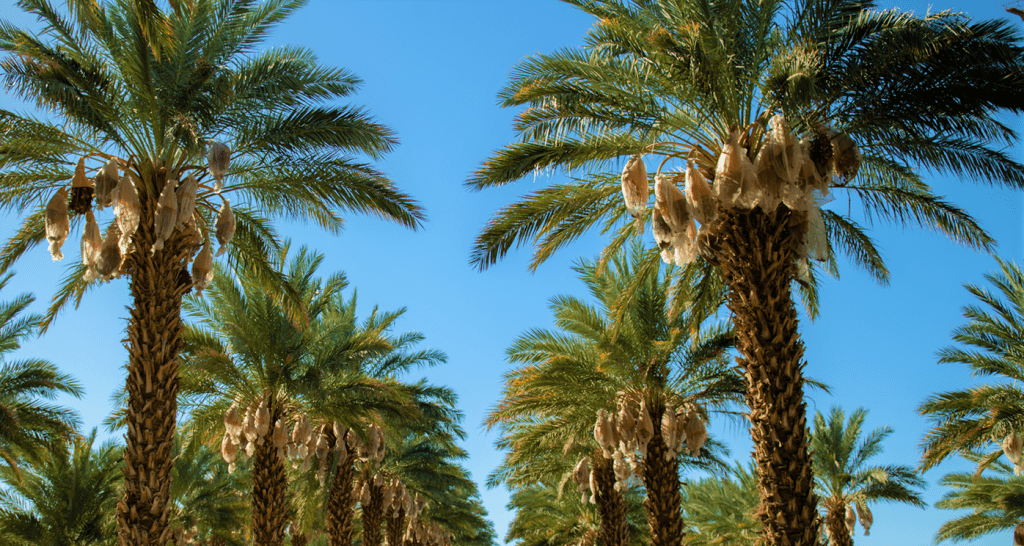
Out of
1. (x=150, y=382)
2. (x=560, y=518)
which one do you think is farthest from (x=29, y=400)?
(x=560, y=518)

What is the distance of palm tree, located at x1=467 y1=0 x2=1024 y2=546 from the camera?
7.69 metres

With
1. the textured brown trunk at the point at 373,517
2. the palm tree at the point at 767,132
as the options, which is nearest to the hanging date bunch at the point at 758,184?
the palm tree at the point at 767,132

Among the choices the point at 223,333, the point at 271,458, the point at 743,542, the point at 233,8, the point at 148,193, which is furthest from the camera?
the point at 743,542

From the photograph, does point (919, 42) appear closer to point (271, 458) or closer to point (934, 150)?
point (934, 150)

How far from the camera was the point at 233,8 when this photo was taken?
988 cm

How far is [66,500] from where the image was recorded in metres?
19.3

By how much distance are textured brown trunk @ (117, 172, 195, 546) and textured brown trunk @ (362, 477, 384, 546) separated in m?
13.2

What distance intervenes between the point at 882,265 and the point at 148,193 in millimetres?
10439

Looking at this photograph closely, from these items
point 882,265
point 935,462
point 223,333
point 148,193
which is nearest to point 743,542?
point 935,462

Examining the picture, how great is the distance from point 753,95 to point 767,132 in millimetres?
1422

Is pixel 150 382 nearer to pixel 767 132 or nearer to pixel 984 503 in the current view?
pixel 767 132

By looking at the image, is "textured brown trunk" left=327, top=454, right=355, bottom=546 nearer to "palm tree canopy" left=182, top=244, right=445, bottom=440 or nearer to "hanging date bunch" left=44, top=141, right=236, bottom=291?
"palm tree canopy" left=182, top=244, right=445, bottom=440

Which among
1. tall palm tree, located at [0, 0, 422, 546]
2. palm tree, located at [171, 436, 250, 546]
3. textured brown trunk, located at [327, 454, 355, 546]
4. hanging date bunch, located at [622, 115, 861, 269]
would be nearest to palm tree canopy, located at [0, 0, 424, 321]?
tall palm tree, located at [0, 0, 422, 546]

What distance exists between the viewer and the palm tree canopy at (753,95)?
25.7 feet
